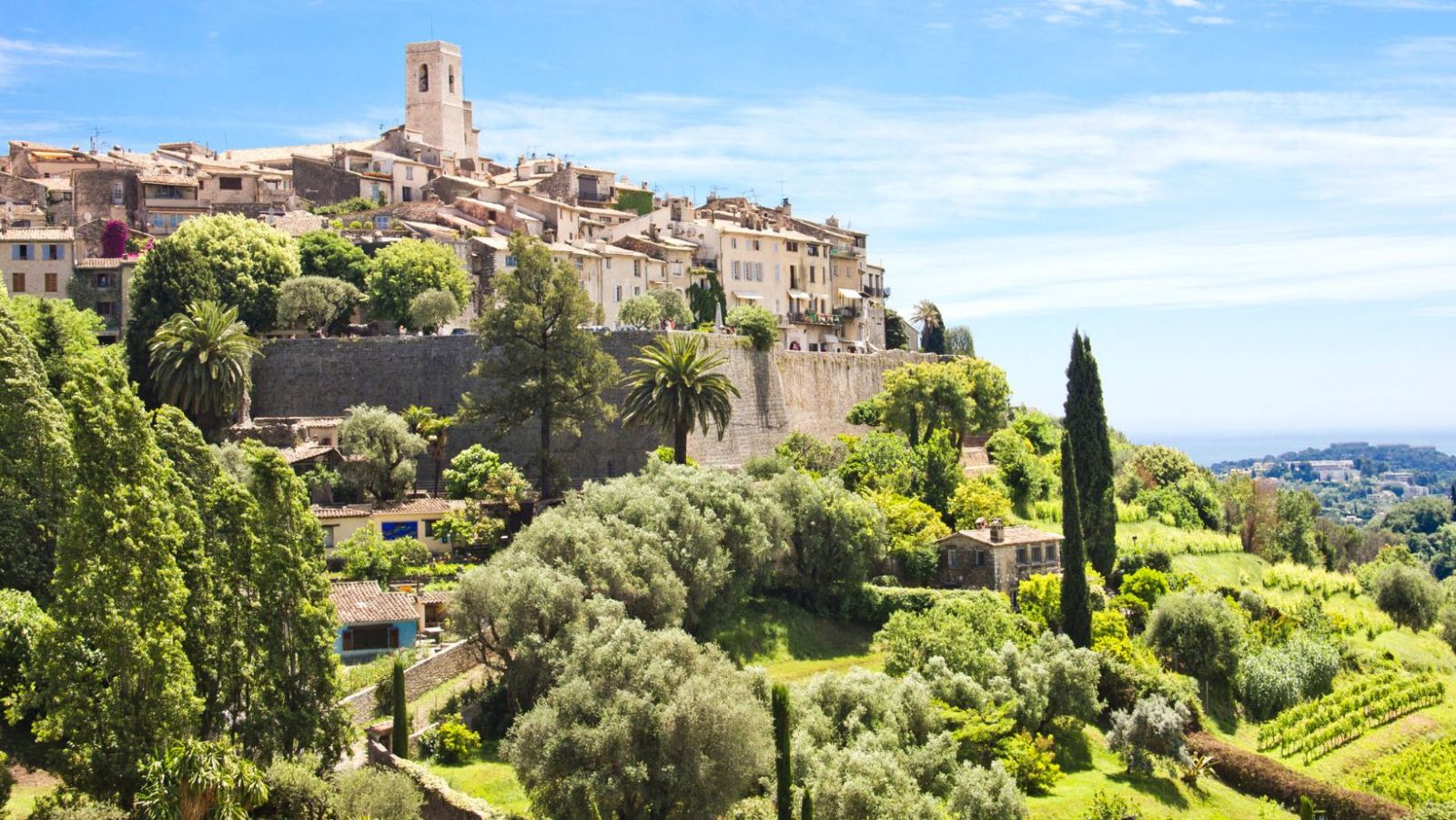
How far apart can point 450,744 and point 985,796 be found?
39.4 feet

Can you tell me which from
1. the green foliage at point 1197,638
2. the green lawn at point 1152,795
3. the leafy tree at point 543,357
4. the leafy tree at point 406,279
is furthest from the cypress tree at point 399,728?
the leafy tree at point 406,279

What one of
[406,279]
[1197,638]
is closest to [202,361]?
[406,279]

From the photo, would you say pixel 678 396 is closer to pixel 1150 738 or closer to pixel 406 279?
pixel 1150 738

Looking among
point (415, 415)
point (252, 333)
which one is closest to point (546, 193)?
point (252, 333)

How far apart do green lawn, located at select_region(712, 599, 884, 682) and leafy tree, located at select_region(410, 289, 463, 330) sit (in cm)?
2334

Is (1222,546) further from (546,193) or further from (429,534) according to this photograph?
(546,193)

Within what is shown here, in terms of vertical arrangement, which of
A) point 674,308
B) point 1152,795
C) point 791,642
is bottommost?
point 1152,795

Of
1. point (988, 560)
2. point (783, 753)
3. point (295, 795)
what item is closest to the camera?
point (295, 795)

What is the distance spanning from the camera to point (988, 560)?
54.6 metres

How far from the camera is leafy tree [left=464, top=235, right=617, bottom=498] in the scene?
5369 centimetres

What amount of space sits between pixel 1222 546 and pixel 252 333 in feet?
134

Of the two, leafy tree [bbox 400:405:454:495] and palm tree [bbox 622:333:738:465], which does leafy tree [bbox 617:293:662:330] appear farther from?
palm tree [bbox 622:333:738:465]

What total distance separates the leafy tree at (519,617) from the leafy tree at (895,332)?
60767mm

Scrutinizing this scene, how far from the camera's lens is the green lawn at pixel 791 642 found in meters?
46.8
